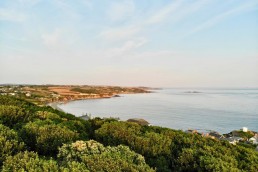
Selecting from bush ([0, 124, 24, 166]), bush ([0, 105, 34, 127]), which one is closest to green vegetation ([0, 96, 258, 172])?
bush ([0, 124, 24, 166])

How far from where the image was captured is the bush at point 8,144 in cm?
1220

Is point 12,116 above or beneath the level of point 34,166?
above

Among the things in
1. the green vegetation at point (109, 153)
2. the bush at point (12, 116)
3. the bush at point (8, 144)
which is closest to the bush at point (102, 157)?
the green vegetation at point (109, 153)

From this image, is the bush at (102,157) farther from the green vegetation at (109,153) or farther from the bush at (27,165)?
the bush at (27,165)

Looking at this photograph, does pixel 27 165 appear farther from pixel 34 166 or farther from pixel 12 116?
pixel 12 116

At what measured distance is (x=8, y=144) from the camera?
1257 cm

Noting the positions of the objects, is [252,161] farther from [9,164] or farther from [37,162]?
[9,164]

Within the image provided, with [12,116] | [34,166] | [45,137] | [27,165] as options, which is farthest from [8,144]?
[12,116]

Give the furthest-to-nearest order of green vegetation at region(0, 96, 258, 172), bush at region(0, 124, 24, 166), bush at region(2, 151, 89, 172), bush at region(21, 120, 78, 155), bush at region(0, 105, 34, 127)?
bush at region(0, 105, 34, 127) < bush at region(21, 120, 78, 155) < bush at region(0, 124, 24, 166) < green vegetation at region(0, 96, 258, 172) < bush at region(2, 151, 89, 172)

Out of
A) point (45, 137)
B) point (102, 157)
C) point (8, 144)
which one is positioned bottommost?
point (45, 137)

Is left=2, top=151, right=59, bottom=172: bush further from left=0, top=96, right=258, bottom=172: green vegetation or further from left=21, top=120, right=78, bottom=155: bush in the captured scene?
left=21, top=120, right=78, bottom=155: bush

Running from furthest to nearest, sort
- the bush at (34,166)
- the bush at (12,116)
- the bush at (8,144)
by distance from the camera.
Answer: the bush at (12,116)
the bush at (8,144)
the bush at (34,166)

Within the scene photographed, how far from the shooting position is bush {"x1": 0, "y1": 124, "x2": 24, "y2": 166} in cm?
1220

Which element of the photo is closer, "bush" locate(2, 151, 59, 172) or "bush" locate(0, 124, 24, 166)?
"bush" locate(2, 151, 59, 172)
